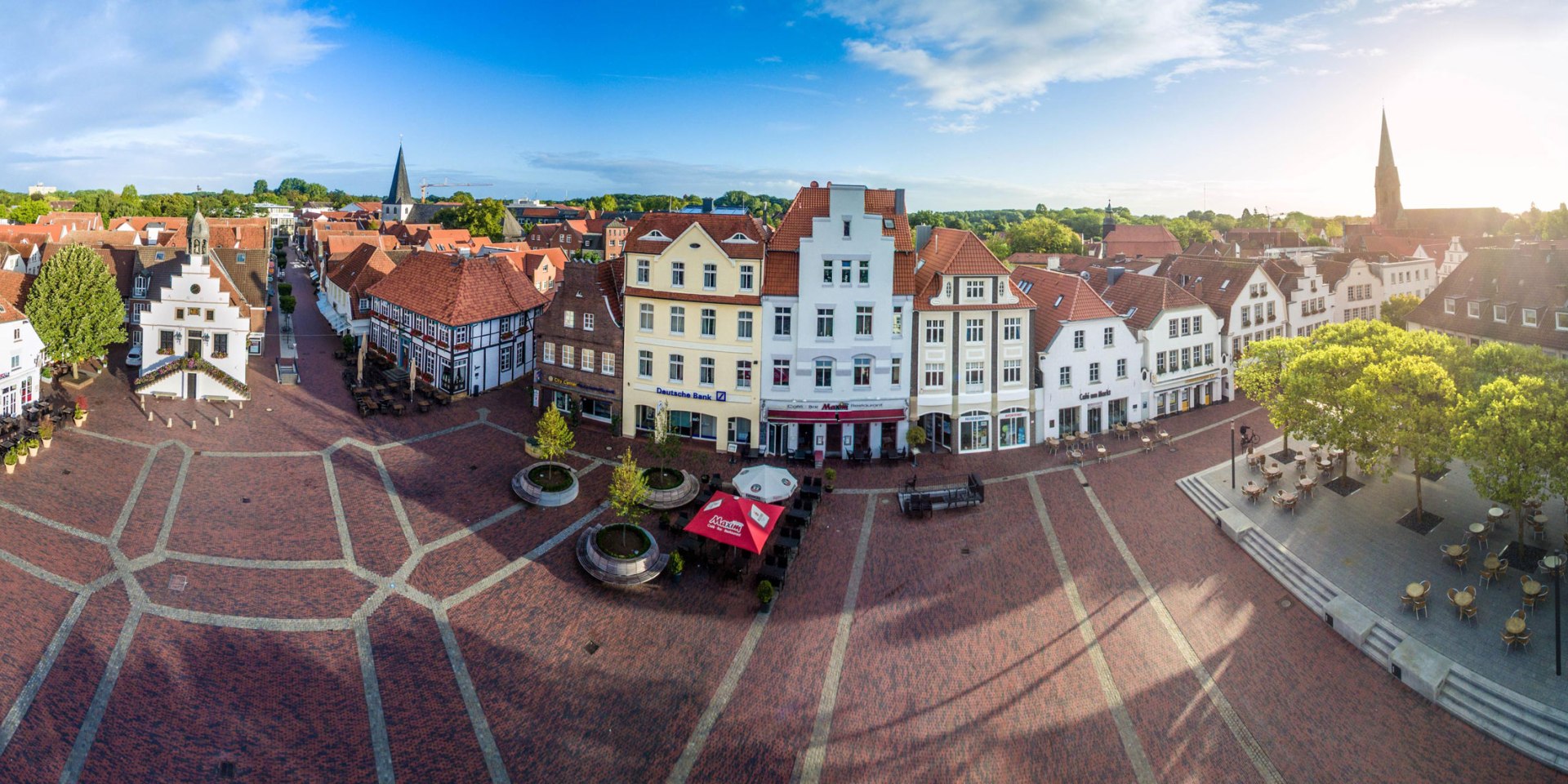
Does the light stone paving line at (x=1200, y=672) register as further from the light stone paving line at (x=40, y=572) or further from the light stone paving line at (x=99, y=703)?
the light stone paving line at (x=40, y=572)

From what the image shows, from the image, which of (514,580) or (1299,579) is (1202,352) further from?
(514,580)

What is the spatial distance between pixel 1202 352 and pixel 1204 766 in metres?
35.7

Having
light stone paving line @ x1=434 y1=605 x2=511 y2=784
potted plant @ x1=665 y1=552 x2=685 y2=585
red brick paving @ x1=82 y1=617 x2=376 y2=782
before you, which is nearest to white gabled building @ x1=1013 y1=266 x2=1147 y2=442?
potted plant @ x1=665 y1=552 x2=685 y2=585

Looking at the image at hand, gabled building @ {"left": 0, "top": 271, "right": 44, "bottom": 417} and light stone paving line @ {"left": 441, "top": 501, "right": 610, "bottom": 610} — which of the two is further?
gabled building @ {"left": 0, "top": 271, "right": 44, "bottom": 417}

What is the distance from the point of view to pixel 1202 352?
46188mm

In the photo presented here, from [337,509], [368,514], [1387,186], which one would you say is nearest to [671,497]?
[368,514]

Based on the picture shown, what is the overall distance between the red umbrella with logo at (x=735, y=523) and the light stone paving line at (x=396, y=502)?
33.2 feet

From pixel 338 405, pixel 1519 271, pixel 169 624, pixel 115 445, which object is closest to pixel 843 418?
pixel 169 624

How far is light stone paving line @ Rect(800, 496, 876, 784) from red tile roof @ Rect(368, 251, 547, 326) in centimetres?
2985

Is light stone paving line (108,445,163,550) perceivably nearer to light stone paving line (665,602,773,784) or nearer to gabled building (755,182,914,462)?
light stone paving line (665,602,773,784)

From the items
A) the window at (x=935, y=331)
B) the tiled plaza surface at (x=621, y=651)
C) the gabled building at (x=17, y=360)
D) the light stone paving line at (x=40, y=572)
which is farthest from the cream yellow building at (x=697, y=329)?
the gabled building at (x=17, y=360)

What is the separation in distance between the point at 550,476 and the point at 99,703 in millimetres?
15926

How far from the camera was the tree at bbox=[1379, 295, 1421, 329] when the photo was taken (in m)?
56.3

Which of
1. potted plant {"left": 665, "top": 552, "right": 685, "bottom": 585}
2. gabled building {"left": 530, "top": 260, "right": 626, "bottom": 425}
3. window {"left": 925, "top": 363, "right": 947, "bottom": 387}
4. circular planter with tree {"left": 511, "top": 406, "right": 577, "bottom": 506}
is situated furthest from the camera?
gabled building {"left": 530, "top": 260, "right": 626, "bottom": 425}
